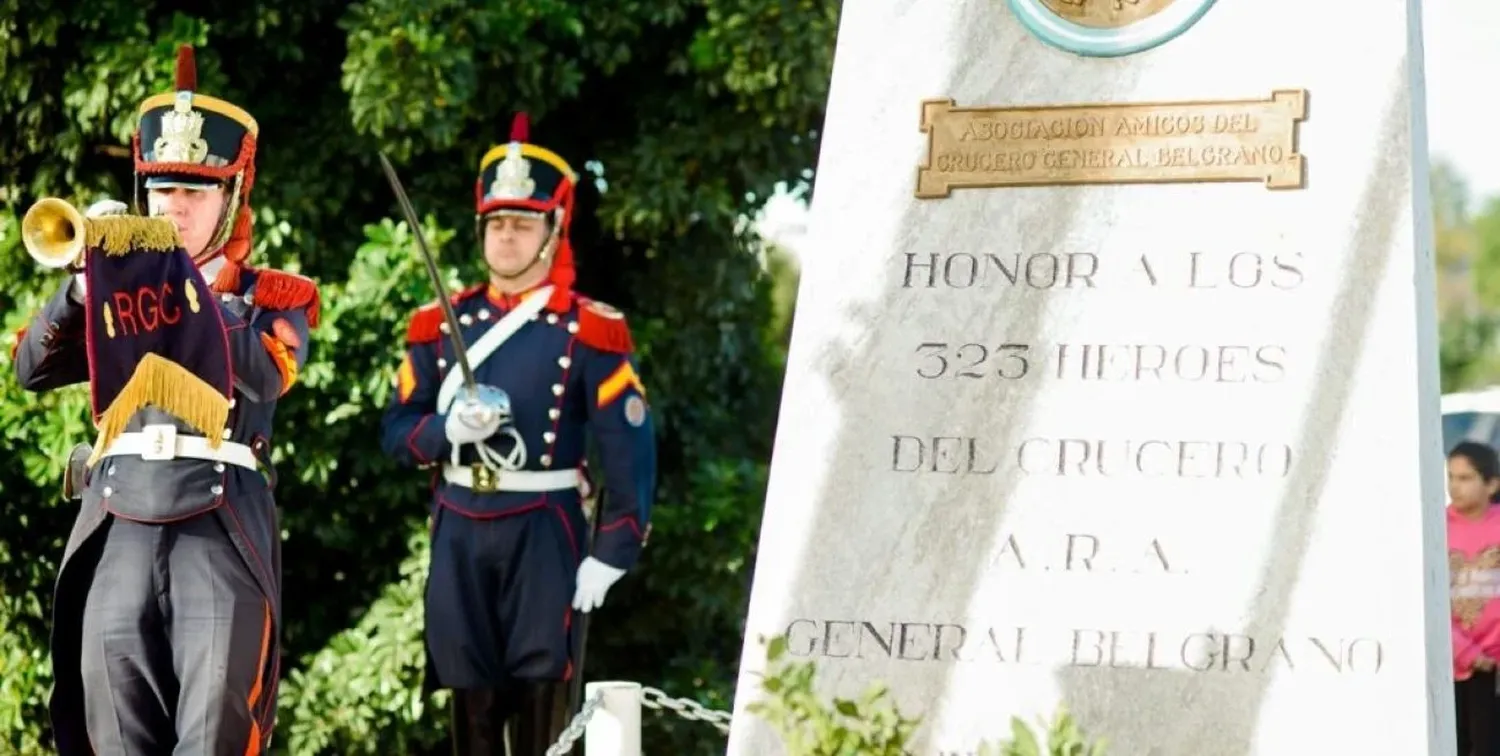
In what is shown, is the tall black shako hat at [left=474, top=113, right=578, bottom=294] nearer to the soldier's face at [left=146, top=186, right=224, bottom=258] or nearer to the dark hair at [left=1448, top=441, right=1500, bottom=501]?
the soldier's face at [left=146, top=186, right=224, bottom=258]

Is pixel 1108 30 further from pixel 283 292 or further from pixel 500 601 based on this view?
pixel 500 601

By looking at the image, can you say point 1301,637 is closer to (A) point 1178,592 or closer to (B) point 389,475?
(A) point 1178,592

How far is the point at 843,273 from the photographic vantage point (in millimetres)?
5871

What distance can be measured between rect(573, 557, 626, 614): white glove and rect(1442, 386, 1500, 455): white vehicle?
365 centimetres

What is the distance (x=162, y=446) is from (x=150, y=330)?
45 cm

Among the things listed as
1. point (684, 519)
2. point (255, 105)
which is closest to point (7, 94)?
point (255, 105)

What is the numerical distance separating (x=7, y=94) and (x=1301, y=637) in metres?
5.94

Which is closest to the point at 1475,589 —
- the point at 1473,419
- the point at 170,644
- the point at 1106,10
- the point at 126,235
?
the point at 1473,419

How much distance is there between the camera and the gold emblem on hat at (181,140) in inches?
251

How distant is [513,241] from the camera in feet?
26.2

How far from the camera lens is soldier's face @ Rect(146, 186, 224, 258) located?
638cm

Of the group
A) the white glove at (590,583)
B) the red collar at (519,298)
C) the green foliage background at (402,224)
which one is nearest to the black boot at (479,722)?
the white glove at (590,583)

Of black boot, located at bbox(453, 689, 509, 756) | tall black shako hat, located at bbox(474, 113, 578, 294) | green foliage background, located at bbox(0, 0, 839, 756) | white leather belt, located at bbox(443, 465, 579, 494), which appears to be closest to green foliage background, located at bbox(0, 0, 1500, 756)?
green foliage background, located at bbox(0, 0, 839, 756)

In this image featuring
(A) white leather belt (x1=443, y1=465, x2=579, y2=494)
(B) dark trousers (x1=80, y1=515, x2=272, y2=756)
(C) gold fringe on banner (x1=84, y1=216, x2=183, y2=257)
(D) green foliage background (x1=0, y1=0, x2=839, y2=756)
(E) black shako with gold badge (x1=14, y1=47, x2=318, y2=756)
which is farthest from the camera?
(D) green foliage background (x1=0, y1=0, x2=839, y2=756)
